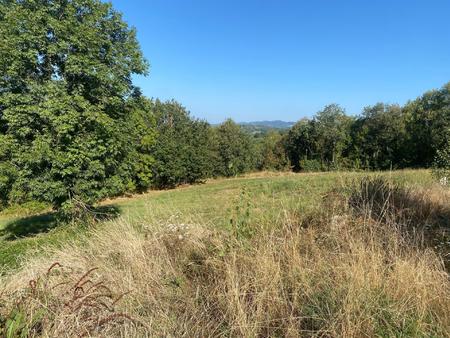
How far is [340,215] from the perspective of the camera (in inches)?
164

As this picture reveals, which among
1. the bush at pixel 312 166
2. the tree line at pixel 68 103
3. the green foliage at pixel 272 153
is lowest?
the green foliage at pixel 272 153

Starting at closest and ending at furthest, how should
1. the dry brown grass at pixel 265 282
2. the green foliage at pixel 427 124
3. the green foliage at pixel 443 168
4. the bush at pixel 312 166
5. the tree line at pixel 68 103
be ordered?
the dry brown grass at pixel 265 282
the green foliage at pixel 443 168
the tree line at pixel 68 103
the bush at pixel 312 166
the green foliage at pixel 427 124

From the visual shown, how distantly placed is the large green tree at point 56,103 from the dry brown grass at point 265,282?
458cm

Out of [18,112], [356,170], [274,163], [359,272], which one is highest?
[18,112]

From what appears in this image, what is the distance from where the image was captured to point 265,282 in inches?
103

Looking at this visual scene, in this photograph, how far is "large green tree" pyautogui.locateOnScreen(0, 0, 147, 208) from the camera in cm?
777

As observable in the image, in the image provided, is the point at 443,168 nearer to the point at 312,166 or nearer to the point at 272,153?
the point at 312,166

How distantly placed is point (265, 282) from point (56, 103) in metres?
7.14

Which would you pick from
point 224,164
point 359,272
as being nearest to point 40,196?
point 359,272

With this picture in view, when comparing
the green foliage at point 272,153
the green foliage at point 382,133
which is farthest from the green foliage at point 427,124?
the green foliage at point 272,153

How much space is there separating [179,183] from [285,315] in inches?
1119

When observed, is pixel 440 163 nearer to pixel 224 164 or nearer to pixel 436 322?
pixel 436 322

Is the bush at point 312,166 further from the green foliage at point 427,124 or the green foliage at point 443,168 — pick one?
the green foliage at point 427,124

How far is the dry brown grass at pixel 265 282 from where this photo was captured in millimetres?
2143
